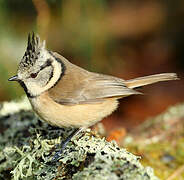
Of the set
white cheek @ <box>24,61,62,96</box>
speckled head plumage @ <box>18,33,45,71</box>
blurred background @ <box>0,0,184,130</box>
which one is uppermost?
speckled head plumage @ <box>18,33,45,71</box>

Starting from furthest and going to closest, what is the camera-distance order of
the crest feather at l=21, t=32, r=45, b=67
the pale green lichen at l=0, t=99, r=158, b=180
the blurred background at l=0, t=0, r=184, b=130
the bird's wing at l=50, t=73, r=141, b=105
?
1. the blurred background at l=0, t=0, r=184, b=130
2. the bird's wing at l=50, t=73, r=141, b=105
3. the crest feather at l=21, t=32, r=45, b=67
4. the pale green lichen at l=0, t=99, r=158, b=180

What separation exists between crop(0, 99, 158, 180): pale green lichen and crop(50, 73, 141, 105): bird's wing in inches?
10.8

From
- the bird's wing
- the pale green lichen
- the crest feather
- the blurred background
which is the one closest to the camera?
the pale green lichen

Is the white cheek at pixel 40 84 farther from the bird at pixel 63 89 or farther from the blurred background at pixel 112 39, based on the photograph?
the blurred background at pixel 112 39

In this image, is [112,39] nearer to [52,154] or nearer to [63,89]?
[63,89]

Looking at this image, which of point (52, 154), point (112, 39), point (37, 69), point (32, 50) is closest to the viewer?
point (52, 154)

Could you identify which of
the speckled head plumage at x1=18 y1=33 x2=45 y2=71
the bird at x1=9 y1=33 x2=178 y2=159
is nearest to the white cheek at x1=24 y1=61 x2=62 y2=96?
the bird at x1=9 y1=33 x2=178 y2=159

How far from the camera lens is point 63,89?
3.42 m

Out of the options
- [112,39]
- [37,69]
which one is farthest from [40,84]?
[112,39]

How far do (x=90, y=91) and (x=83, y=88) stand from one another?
0.07 m

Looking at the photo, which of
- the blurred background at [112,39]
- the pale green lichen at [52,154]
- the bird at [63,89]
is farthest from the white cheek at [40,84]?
the blurred background at [112,39]

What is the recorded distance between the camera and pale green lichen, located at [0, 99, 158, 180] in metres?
2.15

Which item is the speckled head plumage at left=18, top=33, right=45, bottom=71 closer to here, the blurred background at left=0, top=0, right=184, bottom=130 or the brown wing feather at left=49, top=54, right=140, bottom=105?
the brown wing feather at left=49, top=54, right=140, bottom=105

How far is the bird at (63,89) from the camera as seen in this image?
3.24 metres
